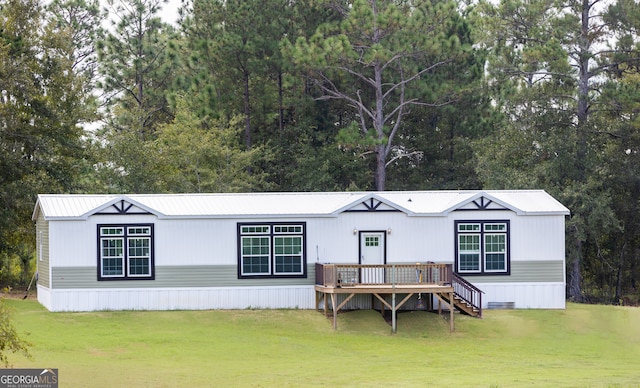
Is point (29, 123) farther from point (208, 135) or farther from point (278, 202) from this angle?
point (278, 202)

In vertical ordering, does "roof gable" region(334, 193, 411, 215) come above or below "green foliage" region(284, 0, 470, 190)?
below

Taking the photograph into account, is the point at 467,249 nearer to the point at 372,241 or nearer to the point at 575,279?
the point at 372,241

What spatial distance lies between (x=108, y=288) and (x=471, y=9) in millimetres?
24699

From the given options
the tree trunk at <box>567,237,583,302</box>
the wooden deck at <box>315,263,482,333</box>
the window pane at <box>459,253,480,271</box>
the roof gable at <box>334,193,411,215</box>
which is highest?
the roof gable at <box>334,193,411,215</box>

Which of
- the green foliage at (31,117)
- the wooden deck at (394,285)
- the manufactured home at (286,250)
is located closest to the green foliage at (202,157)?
the green foliage at (31,117)

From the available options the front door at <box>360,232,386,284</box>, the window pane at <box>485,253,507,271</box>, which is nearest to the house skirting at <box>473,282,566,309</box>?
the window pane at <box>485,253,507,271</box>

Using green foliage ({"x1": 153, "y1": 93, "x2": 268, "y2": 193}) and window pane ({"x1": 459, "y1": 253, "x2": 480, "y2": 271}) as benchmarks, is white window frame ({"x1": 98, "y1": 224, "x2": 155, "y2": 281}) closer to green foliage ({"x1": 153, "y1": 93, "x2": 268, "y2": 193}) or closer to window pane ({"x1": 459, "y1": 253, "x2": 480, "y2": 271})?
window pane ({"x1": 459, "y1": 253, "x2": 480, "y2": 271})

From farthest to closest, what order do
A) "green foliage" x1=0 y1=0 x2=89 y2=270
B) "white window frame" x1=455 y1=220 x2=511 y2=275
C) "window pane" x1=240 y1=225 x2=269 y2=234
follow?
"green foliage" x1=0 y1=0 x2=89 y2=270
"white window frame" x1=455 y1=220 x2=511 y2=275
"window pane" x1=240 y1=225 x2=269 y2=234

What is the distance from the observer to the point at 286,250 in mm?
30047

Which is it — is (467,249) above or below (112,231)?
below

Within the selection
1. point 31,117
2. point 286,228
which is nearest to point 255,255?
point 286,228

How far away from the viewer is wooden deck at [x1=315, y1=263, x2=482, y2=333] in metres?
27.8

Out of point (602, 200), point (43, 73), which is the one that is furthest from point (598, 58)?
point (43, 73)

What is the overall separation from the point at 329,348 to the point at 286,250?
18.0 ft
